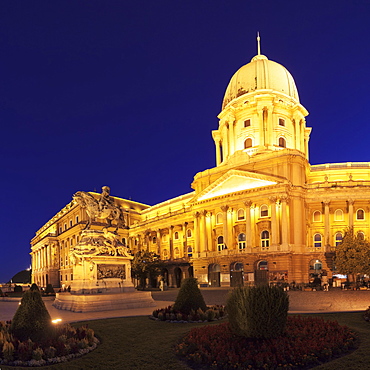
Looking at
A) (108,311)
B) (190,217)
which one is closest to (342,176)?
(190,217)

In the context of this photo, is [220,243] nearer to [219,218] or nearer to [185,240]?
[219,218]

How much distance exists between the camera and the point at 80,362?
1051cm

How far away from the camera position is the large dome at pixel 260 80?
79875mm

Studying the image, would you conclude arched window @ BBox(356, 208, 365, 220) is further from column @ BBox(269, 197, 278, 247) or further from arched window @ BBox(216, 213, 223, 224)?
arched window @ BBox(216, 213, 223, 224)

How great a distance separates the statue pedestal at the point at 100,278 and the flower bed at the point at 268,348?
11.6m

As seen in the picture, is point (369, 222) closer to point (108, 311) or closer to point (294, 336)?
point (108, 311)

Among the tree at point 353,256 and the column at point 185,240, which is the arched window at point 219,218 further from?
the tree at point 353,256

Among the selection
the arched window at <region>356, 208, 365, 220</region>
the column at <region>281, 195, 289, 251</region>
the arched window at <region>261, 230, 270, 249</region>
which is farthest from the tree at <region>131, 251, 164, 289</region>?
the arched window at <region>356, 208, 365, 220</region>

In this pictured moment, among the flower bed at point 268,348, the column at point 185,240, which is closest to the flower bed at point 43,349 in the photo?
the flower bed at point 268,348

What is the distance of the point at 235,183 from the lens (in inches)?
2493

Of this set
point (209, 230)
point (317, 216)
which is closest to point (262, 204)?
point (317, 216)

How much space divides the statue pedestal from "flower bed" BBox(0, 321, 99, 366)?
35.3ft

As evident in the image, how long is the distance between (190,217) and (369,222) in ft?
104

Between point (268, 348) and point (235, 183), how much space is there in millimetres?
53717
